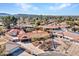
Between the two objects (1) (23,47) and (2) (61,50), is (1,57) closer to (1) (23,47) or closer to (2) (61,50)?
(1) (23,47)

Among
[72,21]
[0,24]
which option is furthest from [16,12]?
[72,21]

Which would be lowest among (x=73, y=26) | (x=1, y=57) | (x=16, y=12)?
(x=1, y=57)

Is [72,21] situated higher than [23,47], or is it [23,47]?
[72,21]

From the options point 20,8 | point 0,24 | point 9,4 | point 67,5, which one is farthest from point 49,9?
point 0,24

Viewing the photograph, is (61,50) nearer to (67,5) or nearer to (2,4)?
(67,5)

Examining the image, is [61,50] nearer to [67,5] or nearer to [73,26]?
[73,26]

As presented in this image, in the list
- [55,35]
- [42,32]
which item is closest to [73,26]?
[55,35]

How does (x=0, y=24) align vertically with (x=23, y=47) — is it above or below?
above

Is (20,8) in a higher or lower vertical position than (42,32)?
higher

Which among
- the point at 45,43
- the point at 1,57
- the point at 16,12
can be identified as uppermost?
the point at 16,12
